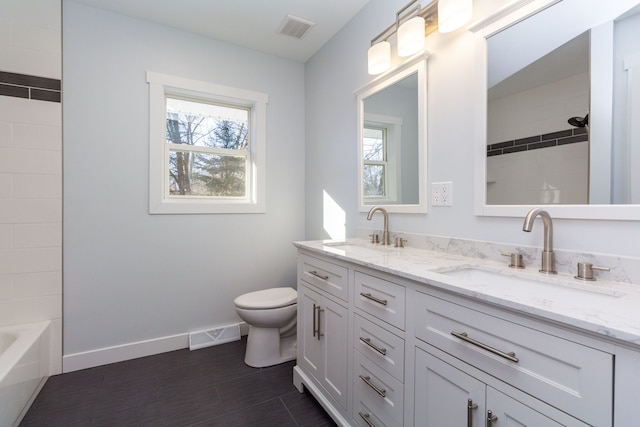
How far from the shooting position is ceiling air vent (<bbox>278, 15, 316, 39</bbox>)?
2.20 metres

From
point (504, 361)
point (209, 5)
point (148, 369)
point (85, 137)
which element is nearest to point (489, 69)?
point (504, 361)

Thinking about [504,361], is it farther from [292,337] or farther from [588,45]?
[292,337]

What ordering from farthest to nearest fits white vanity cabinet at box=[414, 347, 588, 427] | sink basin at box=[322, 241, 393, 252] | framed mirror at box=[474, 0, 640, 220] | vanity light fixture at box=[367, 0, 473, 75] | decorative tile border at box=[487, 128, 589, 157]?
sink basin at box=[322, 241, 393, 252], vanity light fixture at box=[367, 0, 473, 75], decorative tile border at box=[487, 128, 589, 157], framed mirror at box=[474, 0, 640, 220], white vanity cabinet at box=[414, 347, 588, 427]

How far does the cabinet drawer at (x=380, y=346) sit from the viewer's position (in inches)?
42.9

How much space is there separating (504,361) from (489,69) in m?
1.17

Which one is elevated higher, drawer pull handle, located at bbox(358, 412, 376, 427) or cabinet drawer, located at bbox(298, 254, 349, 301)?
cabinet drawer, located at bbox(298, 254, 349, 301)

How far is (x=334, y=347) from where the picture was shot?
4.84 ft

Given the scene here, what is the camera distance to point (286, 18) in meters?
2.18

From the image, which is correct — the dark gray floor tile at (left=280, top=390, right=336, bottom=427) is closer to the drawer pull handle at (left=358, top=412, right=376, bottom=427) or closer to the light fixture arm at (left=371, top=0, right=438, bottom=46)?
the drawer pull handle at (left=358, top=412, right=376, bottom=427)

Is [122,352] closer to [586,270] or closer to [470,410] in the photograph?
[470,410]

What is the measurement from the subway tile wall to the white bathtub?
0.27ft

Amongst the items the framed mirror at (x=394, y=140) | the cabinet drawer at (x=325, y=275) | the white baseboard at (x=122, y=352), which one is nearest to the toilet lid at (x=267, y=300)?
the cabinet drawer at (x=325, y=275)

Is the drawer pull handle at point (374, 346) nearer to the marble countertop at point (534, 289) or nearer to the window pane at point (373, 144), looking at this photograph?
the marble countertop at point (534, 289)

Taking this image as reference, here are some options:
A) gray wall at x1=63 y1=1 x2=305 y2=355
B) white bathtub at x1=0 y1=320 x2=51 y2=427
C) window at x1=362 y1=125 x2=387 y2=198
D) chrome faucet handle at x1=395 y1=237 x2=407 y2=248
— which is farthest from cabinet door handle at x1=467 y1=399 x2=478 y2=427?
gray wall at x1=63 y1=1 x2=305 y2=355
